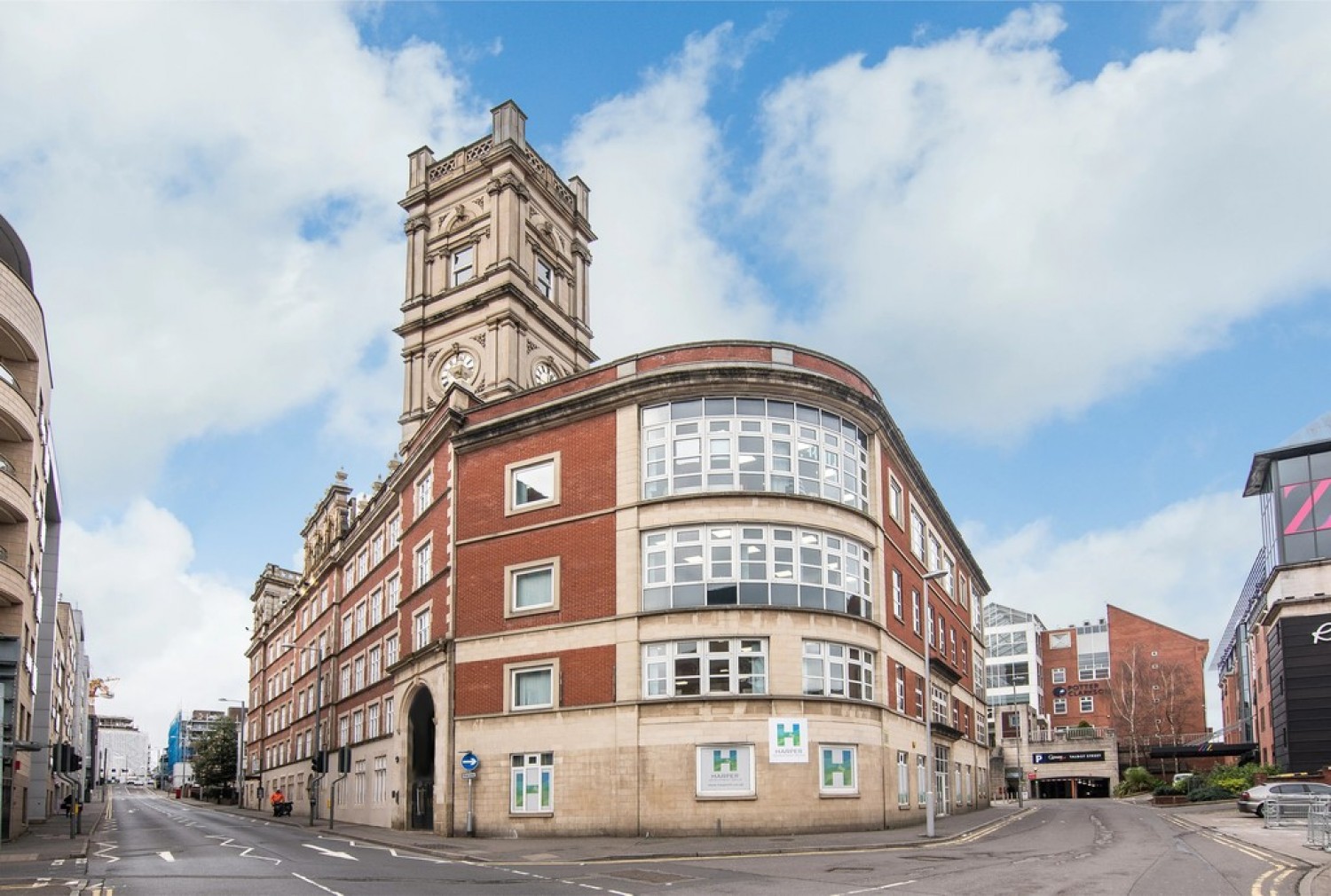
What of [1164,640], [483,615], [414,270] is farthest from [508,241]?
[1164,640]

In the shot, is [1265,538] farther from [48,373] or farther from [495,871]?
[48,373]

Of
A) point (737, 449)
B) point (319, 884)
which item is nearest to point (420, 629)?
point (737, 449)

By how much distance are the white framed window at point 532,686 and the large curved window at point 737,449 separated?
6.53 metres

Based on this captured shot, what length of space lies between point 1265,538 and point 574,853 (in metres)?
52.2

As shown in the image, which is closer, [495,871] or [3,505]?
[495,871]

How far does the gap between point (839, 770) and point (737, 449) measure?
10.0 meters

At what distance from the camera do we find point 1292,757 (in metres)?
53.5

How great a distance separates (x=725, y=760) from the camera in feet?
105

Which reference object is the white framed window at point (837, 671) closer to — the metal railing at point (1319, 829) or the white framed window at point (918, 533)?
the white framed window at point (918, 533)

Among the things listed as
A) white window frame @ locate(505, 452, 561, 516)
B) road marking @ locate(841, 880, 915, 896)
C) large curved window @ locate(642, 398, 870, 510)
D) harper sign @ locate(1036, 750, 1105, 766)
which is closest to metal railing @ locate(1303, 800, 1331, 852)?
road marking @ locate(841, 880, 915, 896)

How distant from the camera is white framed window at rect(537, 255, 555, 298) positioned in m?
61.2

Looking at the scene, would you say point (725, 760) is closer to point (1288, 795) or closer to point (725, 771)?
point (725, 771)

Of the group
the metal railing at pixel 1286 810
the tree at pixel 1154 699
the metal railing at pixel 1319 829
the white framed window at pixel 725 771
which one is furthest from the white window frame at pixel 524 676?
the tree at pixel 1154 699

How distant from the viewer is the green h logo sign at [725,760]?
1251 inches
